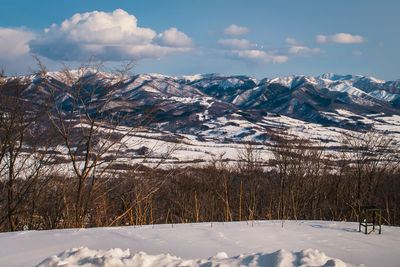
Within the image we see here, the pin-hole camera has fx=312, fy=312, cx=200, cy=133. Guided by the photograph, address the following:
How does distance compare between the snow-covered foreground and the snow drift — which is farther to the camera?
the snow-covered foreground

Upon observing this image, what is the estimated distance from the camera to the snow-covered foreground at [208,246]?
3707mm

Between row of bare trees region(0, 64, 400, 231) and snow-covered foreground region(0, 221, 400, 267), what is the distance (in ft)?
2.55

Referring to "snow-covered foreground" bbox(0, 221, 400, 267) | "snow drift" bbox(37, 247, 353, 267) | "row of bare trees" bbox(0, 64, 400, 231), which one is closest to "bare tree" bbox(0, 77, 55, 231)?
"row of bare trees" bbox(0, 64, 400, 231)

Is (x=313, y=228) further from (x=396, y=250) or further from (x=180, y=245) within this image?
(x=180, y=245)

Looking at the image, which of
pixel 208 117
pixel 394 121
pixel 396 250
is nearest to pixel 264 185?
pixel 396 250

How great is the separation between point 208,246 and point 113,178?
998cm

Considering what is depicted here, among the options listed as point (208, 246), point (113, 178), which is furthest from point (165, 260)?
point (113, 178)

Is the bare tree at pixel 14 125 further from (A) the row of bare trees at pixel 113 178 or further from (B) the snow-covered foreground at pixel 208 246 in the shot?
(B) the snow-covered foreground at pixel 208 246

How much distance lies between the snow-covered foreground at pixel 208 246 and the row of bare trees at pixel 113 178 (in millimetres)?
776

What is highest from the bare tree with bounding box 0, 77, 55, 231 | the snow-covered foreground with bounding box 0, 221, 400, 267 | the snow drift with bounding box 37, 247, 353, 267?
the bare tree with bounding box 0, 77, 55, 231

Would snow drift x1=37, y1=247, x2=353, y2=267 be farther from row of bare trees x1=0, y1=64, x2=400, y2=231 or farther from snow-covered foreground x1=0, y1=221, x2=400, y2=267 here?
row of bare trees x1=0, y1=64, x2=400, y2=231

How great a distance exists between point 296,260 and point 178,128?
464 feet

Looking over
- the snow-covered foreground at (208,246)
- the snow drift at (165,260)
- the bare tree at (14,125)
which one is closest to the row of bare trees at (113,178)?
the bare tree at (14,125)

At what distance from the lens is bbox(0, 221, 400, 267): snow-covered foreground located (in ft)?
12.2
